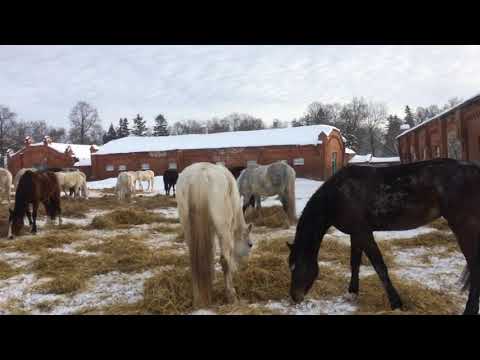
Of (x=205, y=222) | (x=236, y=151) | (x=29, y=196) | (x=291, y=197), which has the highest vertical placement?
(x=236, y=151)

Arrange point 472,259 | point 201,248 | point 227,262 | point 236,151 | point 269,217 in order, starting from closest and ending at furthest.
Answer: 1. point 472,259
2. point 201,248
3. point 227,262
4. point 269,217
5. point 236,151

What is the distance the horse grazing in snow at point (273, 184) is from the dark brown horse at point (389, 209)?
15.3ft

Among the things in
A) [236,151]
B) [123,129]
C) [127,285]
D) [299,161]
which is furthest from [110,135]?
[127,285]

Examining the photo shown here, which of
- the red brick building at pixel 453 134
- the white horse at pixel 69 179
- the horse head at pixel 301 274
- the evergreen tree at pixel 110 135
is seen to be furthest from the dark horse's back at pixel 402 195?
the evergreen tree at pixel 110 135

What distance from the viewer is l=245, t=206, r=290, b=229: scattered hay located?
348 inches

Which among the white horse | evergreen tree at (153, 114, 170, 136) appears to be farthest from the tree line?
the white horse

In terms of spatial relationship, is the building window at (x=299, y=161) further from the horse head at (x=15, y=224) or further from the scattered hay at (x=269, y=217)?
the horse head at (x=15, y=224)

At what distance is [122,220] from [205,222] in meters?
7.09

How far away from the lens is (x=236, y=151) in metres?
30.8

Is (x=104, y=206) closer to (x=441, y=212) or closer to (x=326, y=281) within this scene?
(x=326, y=281)

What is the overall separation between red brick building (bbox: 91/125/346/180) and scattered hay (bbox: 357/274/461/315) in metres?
24.7

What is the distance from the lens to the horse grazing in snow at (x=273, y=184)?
8633mm

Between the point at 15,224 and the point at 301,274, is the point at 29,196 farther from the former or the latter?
the point at 301,274
